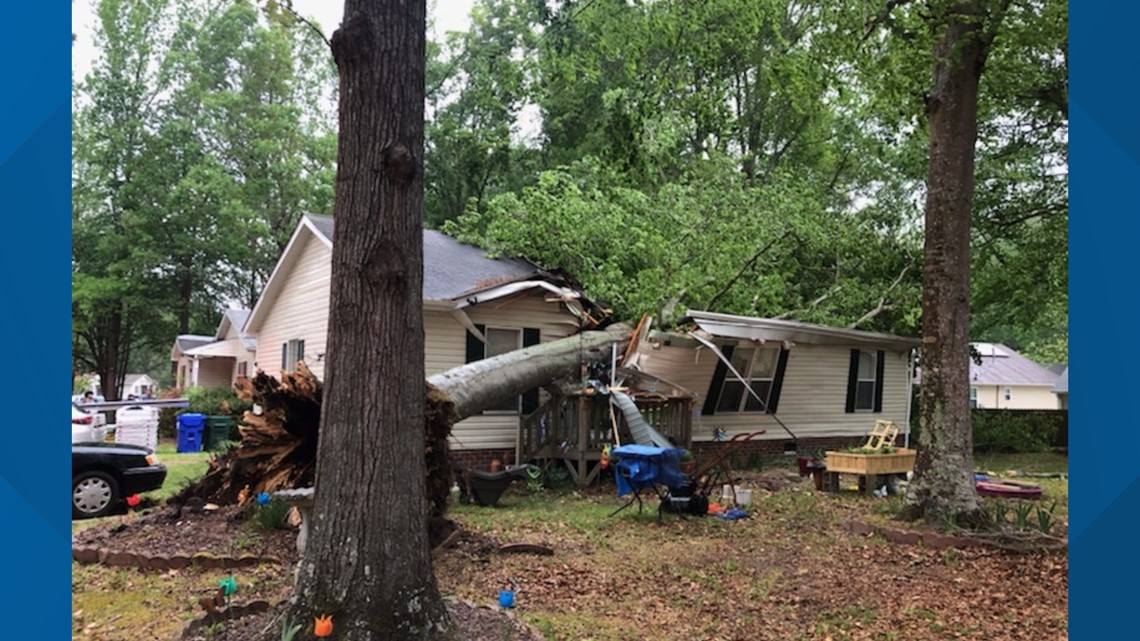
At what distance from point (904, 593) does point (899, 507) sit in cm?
344

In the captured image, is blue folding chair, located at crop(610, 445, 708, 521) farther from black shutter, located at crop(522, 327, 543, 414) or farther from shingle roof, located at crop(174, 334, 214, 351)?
shingle roof, located at crop(174, 334, 214, 351)

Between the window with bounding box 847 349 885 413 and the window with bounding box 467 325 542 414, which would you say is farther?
the window with bounding box 847 349 885 413

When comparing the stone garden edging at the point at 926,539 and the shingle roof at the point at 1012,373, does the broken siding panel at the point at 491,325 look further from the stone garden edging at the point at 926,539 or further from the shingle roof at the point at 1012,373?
the shingle roof at the point at 1012,373

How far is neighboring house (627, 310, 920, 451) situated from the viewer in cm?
1319

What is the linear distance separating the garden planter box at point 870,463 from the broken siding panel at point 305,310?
891 centimetres

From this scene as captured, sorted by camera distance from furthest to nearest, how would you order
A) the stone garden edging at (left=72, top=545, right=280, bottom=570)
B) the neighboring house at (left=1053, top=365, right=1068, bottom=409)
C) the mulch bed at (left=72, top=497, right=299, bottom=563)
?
the neighboring house at (left=1053, top=365, right=1068, bottom=409), the mulch bed at (left=72, top=497, right=299, bottom=563), the stone garden edging at (left=72, top=545, right=280, bottom=570)

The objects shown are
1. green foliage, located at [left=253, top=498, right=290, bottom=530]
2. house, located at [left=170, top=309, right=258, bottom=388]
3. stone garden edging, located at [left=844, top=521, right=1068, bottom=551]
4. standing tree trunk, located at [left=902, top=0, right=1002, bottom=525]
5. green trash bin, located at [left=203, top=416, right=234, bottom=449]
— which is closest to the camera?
green foliage, located at [left=253, top=498, right=290, bottom=530]

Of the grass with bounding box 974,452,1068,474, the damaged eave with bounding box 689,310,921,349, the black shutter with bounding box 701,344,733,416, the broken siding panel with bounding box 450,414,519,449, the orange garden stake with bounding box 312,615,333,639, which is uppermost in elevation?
the damaged eave with bounding box 689,310,921,349

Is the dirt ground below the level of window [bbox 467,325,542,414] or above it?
below

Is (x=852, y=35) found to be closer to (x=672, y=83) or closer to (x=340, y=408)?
(x=672, y=83)

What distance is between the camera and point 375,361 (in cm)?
410

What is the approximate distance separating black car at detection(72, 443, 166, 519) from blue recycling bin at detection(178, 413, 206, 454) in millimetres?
7603

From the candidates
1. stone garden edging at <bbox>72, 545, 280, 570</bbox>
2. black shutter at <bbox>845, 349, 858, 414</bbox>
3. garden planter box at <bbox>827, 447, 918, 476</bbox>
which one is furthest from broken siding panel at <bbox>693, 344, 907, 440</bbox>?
stone garden edging at <bbox>72, 545, 280, 570</bbox>

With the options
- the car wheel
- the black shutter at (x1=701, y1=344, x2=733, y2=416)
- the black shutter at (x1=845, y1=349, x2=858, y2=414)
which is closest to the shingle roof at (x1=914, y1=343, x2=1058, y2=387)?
the black shutter at (x1=845, y1=349, x2=858, y2=414)
